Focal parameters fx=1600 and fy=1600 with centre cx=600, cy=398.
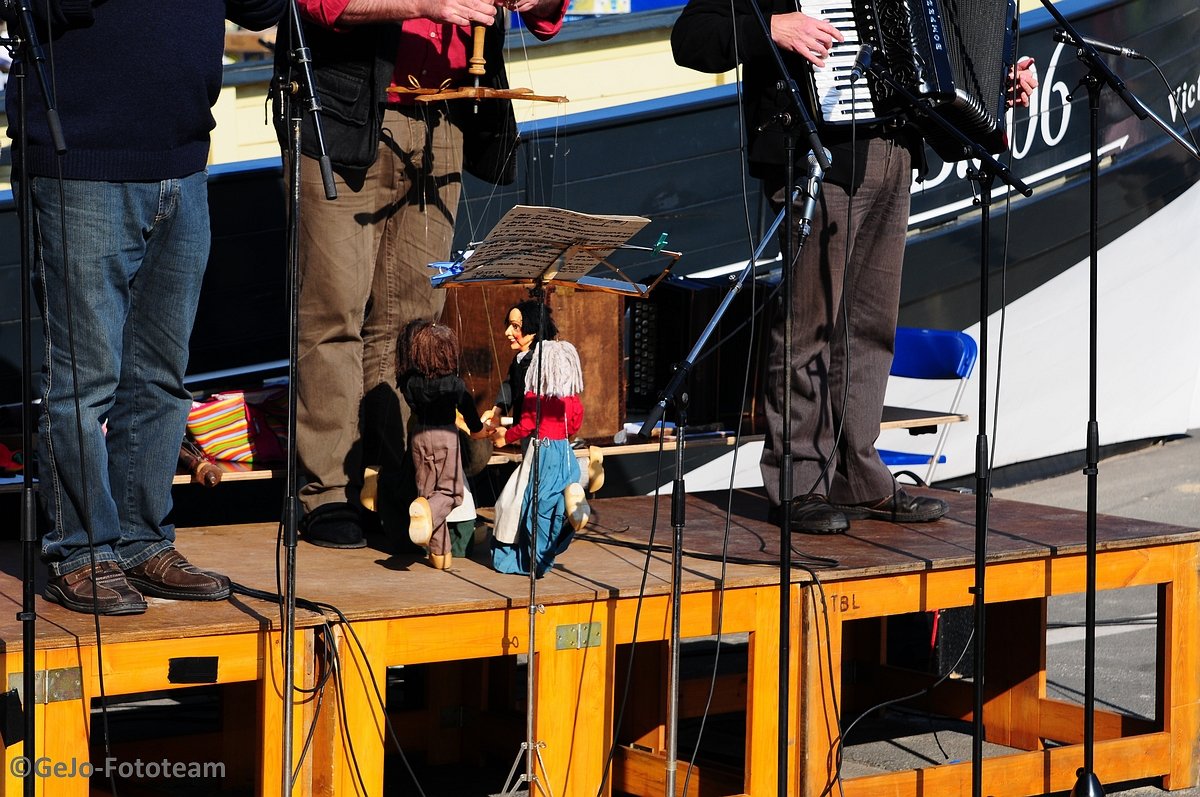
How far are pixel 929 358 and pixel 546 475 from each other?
2498mm

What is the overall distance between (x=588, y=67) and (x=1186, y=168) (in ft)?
11.2

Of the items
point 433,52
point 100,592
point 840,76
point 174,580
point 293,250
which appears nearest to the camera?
point 293,250

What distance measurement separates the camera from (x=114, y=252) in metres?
2.95

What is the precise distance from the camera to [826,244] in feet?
13.0

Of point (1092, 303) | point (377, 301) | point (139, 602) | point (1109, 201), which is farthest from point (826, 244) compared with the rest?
point (1109, 201)

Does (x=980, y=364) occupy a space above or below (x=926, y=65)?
below

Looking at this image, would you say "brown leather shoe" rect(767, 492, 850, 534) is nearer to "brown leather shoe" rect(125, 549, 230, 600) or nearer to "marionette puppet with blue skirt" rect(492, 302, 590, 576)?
"marionette puppet with blue skirt" rect(492, 302, 590, 576)

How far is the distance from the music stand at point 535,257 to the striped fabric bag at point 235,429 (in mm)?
1226

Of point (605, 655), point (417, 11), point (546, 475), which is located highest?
point (417, 11)

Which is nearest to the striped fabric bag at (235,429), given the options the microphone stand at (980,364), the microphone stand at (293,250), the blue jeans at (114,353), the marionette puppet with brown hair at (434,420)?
the marionette puppet with brown hair at (434,420)

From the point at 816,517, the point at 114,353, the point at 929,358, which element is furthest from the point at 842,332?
the point at 114,353

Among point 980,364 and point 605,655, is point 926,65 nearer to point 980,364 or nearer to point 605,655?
point 980,364

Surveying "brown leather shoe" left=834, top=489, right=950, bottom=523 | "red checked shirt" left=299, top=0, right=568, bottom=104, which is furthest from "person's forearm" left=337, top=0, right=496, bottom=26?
"brown leather shoe" left=834, top=489, right=950, bottom=523

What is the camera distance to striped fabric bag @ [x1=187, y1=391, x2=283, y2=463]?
4305 mm
